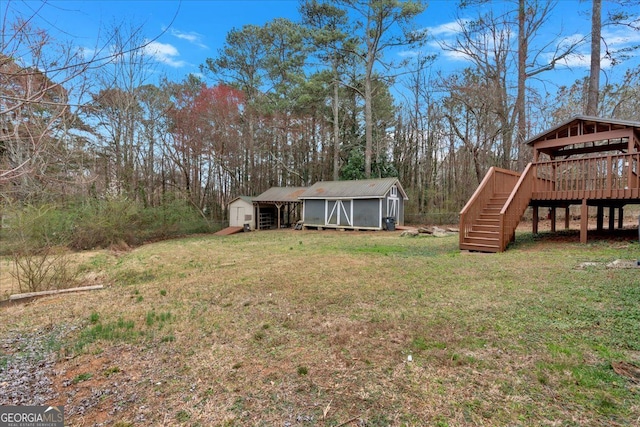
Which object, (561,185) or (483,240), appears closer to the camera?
(483,240)

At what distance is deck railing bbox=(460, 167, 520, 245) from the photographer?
8069mm

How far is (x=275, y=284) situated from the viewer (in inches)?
209

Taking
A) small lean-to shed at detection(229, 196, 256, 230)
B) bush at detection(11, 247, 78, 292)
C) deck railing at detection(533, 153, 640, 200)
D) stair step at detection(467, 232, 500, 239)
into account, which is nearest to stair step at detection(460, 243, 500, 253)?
stair step at detection(467, 232, 500, 239)

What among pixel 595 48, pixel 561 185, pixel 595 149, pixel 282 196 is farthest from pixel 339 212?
pixel 595 48

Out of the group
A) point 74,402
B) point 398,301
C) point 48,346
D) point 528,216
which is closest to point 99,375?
point 74,402

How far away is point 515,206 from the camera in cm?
789

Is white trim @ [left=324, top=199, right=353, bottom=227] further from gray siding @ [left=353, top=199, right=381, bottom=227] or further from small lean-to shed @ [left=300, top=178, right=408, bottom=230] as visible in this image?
gray siding @ [left=353, top=199, right=381, bottom=227]

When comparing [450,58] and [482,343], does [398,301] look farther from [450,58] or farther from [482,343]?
[450,58]

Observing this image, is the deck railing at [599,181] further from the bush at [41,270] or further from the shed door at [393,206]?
the bush at [41,270]

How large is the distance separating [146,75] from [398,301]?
1651 cm

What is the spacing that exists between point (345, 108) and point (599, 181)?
17.7 metres

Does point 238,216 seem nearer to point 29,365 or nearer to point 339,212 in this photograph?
point 339,212

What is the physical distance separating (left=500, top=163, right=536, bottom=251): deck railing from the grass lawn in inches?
76.2

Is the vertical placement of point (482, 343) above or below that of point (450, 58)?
below
